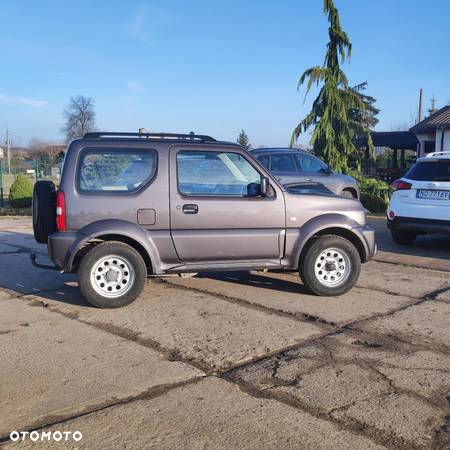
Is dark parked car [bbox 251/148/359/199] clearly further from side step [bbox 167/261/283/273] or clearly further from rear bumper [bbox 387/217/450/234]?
side step [bbox 167/261/283/273]

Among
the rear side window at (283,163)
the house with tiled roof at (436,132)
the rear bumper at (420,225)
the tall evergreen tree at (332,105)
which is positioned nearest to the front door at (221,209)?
the rear bumper at (420,225)

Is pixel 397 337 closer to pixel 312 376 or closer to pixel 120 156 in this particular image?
pixel 312 376

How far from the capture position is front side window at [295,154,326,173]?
1170 centimetres

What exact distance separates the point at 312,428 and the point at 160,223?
3126 millimetres

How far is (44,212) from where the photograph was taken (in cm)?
578

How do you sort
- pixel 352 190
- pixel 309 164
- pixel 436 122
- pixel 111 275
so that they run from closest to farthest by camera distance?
pixel 111 275
pixel 309 164
pixel 352 190
pixel 436 122

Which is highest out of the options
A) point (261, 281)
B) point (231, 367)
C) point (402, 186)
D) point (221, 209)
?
point (402, 186)

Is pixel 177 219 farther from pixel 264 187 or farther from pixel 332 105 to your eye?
pixel 332 105

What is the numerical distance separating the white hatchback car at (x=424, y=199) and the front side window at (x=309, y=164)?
2.53 metres

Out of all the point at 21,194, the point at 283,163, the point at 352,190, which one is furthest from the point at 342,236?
the point at 21,194

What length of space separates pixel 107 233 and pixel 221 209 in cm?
129

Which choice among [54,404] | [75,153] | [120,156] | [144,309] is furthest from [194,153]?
[54,404]

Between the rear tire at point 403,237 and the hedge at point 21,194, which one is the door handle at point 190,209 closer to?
the rear tire at point 403,237

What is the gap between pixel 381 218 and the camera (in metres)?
14.8
